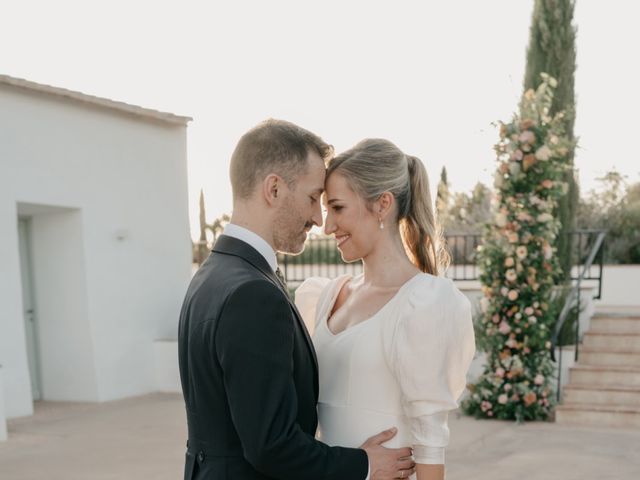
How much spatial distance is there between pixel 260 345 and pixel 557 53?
817 cm

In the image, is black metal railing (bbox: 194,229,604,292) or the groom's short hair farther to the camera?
black metal railing (bbox: 194,229,604,292)

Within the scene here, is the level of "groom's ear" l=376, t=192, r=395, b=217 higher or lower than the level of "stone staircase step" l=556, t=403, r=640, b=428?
higher

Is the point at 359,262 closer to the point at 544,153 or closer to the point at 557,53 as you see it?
the point at 557,53

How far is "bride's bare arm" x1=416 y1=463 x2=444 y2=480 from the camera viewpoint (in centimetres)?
185

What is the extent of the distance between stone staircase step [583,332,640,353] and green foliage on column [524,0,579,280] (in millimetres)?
1610

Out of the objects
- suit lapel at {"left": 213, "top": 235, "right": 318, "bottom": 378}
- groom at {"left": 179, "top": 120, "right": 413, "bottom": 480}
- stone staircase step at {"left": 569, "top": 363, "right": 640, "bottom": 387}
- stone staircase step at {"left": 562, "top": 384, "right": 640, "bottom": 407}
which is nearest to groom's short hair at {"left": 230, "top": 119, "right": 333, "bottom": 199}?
groom at {"left": 179, "top": 120, "right": 413, "bottom": 480}

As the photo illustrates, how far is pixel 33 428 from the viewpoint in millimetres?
6711

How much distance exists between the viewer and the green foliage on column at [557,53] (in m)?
8.67

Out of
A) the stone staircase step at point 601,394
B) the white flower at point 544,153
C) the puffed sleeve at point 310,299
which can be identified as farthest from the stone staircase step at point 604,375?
the puffed sleeve at point 310,299

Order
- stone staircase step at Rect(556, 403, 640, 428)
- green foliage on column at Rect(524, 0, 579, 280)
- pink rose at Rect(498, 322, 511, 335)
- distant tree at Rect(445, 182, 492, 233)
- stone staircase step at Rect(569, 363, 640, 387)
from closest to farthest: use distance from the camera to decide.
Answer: stone staircase step at Rect(556, 403, 640, 428) → pink rose at Rect(498, 322, 511, 335) → stone staircase step at Rect(569, 363, 640, 387) → green foliage on column at Rect(524, 0, 579, 280) → distant tree at Rect(445, 182, 492, 233)

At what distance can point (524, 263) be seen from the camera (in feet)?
22.7

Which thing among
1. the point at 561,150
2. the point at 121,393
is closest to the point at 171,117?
the point at 121,393

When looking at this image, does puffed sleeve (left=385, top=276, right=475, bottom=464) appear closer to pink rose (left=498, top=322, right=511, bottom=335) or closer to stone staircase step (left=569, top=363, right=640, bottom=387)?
pink rose (left=498, top=322, right=511, bottom=335)

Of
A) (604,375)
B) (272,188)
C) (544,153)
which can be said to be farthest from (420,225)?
(604,375)
